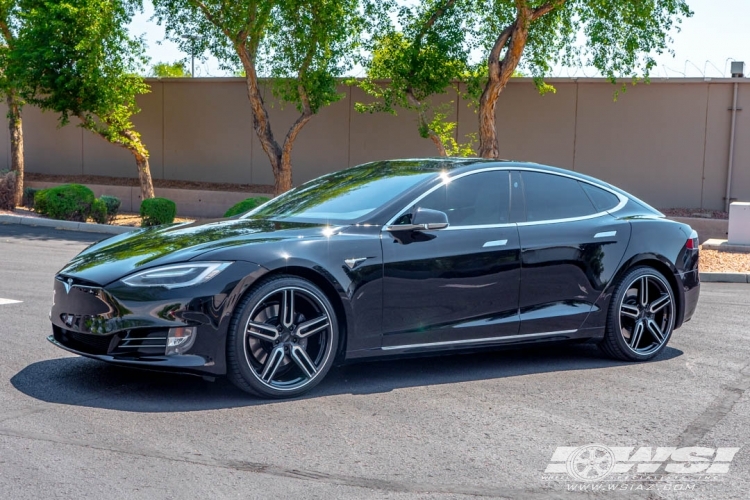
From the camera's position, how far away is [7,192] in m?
20.4

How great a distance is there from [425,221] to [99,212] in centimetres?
1424

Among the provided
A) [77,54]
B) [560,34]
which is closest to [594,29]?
[560,34]

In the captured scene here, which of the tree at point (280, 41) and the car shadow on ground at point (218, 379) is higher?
the tree at point (280, 41)

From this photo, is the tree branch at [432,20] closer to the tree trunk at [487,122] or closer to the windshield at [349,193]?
the tree trunk at [487,122]

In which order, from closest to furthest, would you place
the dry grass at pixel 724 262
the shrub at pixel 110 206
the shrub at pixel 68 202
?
the dry grass at pixel 724 262
the shrub at pixel 68 202
the shrub at pixel 110 206

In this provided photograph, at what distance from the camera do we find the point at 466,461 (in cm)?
471

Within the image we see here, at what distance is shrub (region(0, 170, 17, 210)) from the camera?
20.3 meters

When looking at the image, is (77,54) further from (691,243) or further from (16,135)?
(691,243)

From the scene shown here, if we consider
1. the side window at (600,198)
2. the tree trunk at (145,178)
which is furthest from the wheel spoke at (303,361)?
the tree trunk at (145,178)

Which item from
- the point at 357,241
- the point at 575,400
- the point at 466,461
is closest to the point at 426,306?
the point at 357,241

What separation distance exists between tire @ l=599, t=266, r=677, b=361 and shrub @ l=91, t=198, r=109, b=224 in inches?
551

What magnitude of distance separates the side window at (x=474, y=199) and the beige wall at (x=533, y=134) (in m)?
14.0

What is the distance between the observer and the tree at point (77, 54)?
18531mm

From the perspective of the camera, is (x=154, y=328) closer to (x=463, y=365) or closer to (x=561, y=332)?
(x=463, y=365)
